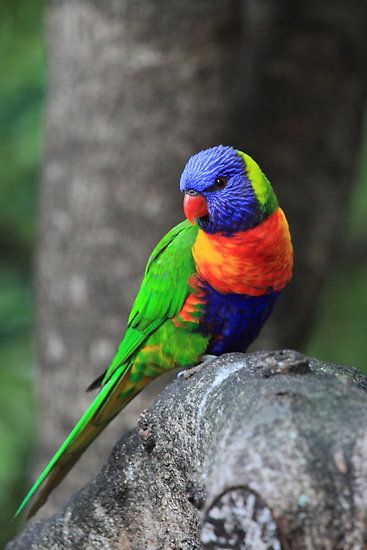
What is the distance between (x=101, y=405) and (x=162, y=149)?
1364 millimetres

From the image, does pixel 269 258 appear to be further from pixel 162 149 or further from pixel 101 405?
pixel 162 149

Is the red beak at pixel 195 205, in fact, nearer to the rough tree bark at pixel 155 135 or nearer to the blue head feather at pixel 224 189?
the blue head feather at pixel 224 189

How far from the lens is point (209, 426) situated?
1.58 meters

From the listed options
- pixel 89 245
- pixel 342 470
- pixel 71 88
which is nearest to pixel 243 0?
pixel 71 88

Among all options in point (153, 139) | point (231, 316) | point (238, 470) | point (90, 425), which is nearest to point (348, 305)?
point (153, 139)

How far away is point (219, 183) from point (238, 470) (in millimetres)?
1218

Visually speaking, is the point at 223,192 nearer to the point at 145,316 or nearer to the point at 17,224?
the point at 145,316

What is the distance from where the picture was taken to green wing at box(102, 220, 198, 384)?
245cm

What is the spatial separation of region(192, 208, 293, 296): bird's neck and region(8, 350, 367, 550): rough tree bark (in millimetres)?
459

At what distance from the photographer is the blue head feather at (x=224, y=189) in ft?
7.44

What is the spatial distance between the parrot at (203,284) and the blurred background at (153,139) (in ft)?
3.17

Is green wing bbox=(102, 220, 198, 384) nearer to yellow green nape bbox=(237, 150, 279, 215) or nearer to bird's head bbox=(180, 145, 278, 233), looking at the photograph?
bird's head bbox=(180, 145, 278, 233)

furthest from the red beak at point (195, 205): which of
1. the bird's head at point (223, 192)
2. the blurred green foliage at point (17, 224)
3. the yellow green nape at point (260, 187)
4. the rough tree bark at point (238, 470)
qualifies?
the blurred green foliage at point (17, 224)

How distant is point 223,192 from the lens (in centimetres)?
230
